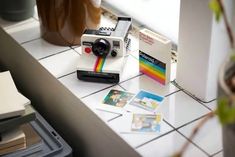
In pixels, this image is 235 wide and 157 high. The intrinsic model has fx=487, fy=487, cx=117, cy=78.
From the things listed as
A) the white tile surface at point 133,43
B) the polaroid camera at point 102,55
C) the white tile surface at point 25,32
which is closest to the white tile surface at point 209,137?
the polaroid camera at point 102,55

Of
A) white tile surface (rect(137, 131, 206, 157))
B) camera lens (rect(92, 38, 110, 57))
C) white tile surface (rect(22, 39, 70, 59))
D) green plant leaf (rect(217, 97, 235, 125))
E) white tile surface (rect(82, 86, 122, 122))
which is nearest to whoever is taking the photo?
green plant leaf (rect(217, 97, 235, 125))

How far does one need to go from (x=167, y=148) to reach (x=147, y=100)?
0.19 metres

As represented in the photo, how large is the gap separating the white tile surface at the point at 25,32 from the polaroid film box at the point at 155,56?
1.31ft

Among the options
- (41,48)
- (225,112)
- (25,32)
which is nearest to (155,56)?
(41,48)

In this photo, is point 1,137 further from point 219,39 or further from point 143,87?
point 219,39

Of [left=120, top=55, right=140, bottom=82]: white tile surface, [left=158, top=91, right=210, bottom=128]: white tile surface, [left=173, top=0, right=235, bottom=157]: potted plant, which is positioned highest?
[left=173, top=0, right=235, bottom=157]: potted plant

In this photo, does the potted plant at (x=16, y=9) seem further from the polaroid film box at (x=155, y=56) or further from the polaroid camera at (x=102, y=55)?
the polaroid film box at (x=155, y=56)

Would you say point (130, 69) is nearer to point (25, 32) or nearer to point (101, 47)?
point (101, 47)

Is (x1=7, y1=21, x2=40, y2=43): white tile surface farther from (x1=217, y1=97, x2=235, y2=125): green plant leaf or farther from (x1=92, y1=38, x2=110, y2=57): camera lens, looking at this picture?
(x1=217, y1=97, x2=235, y2=125): green plant leaf

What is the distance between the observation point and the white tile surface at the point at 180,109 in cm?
116

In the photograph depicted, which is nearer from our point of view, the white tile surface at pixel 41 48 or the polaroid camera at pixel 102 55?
the polaroid camera at pixel 102 55

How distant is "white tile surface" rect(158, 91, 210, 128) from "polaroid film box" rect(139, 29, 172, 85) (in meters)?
0.07

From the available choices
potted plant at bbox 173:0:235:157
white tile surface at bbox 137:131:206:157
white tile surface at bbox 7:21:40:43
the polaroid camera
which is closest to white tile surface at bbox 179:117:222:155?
white tile surface at bbox 137:131:206:157

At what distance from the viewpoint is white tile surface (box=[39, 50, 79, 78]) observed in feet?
4.43
